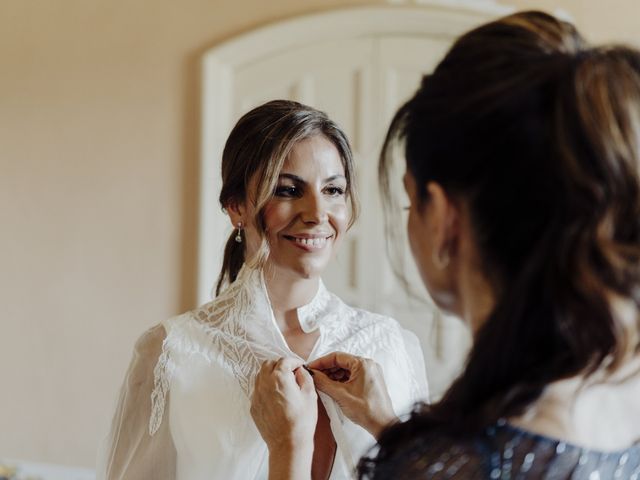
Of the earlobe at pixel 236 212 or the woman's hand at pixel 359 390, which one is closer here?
the woman's hand at pixel 359 390

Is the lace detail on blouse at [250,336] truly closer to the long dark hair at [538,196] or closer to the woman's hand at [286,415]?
the woman's hand at [286,415]

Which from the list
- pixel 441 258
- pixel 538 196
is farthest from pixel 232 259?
pixel 538 196

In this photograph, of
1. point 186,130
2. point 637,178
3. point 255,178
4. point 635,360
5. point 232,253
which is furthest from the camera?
point 186,130

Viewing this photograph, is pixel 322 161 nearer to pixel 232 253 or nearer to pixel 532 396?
pixel 232 253

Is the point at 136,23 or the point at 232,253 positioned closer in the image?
the point at 232,253

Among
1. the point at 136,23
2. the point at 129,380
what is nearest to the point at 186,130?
the point at 136,23

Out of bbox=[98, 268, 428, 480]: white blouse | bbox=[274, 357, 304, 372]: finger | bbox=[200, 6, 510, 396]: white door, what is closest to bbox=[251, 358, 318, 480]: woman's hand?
bbox=[274, 357, 304, 372]: finger

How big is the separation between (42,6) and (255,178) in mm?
2619

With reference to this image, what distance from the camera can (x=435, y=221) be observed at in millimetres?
856

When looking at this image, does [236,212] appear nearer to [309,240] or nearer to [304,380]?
[309,240]

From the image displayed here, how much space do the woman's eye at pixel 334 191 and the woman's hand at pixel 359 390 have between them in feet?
1.15

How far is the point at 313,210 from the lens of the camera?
64.5 inches

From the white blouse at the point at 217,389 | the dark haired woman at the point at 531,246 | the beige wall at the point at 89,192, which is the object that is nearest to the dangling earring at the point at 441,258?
the dark haired woman at the point at 531,246

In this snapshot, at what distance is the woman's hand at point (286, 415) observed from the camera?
1317 mm
